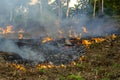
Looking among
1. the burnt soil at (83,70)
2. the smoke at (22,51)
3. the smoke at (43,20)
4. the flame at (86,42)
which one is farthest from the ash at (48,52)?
the smoke at (43,20)

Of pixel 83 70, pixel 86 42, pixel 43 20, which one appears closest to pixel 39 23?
pixel 43 20

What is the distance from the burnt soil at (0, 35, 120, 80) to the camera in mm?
14969

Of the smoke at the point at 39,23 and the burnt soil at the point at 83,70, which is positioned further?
the smoke at the point at 39,23

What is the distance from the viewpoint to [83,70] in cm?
1764

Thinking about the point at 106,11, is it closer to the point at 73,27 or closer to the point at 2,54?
the point at 73,27

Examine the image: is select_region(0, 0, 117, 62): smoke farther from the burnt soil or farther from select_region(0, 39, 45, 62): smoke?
the burnt soil

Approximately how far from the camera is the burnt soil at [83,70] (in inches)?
589

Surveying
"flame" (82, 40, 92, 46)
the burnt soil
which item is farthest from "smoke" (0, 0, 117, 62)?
"flame" (82, 40, 92, 46)

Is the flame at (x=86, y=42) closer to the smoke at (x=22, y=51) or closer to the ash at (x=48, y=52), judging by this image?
the ash at (x=48, y=52)

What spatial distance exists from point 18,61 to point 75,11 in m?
40.6

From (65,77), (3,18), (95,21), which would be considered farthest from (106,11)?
(65,77)

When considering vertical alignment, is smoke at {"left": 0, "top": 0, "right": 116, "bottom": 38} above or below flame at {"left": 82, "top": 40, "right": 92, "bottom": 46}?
above

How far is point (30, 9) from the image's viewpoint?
2228 inches

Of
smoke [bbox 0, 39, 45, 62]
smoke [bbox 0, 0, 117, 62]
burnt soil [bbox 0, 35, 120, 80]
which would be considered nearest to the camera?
burnt soil [bbox 0, 35, 120, 80]
